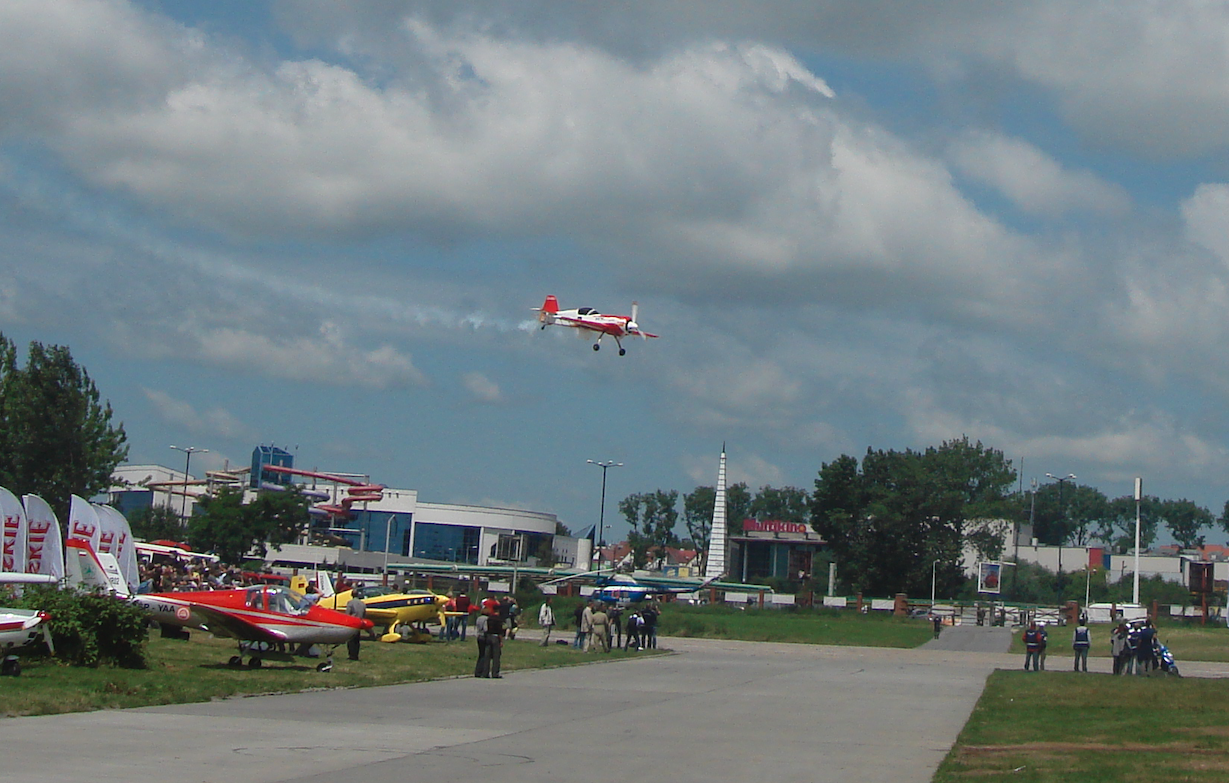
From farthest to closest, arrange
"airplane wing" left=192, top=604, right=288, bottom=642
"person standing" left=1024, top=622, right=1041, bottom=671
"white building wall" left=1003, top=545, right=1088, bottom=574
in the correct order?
"white building wall" left=1003, top=545, right=1088, bottom=574, "person standing" left=1024, top=622, right=1041, bottom=671, "airplane wing" left=192, top=604, right=288, bottom=642

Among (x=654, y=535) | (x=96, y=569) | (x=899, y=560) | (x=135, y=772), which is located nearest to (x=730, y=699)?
(x=135, y=772)

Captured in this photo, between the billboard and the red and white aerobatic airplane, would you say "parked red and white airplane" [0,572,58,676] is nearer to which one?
the red and white aerobatic airplane

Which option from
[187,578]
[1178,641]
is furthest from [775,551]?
[187,578]

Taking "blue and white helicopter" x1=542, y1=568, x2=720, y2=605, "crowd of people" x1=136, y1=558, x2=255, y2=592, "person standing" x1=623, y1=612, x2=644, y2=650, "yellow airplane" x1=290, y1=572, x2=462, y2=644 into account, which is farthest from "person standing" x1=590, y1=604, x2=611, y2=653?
"blue and white helicopter" x1=542, y1=568, x2=720, y2=605

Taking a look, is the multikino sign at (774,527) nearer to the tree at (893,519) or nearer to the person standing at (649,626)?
the tree at (893,519)

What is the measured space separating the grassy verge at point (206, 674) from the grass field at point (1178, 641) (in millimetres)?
23251

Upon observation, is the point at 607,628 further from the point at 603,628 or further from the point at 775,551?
the point at 775,551

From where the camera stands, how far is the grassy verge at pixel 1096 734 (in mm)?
13609

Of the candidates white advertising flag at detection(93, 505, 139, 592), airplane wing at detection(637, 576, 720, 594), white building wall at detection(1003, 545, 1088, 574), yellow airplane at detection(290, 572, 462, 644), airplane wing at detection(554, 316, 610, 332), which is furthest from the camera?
white building wall at detection(1003, 545, 1088, 574)

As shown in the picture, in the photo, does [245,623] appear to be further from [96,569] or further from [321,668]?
[96,569]

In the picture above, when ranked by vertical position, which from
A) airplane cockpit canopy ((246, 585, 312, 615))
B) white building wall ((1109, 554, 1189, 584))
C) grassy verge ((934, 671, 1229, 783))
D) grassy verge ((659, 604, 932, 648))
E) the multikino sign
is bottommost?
grassy verge ((659, 604, 932, 648))

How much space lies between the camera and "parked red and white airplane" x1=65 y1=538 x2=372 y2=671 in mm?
24281

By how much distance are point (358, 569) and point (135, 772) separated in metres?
100

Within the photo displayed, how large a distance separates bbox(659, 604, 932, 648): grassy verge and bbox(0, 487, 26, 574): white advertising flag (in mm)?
29371
